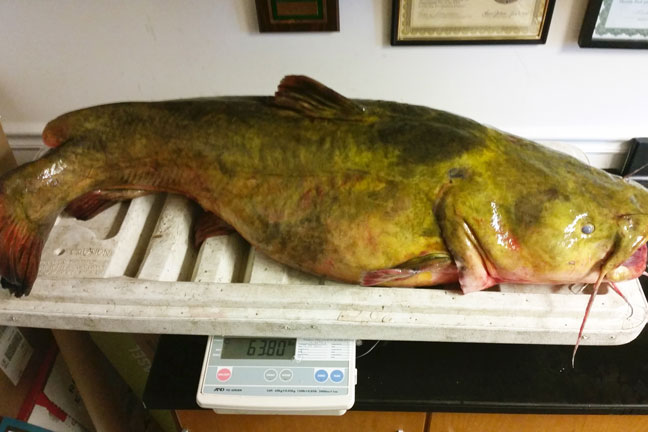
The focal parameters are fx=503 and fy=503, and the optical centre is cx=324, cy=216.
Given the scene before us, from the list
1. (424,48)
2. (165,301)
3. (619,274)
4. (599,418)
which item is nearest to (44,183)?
(165,301)

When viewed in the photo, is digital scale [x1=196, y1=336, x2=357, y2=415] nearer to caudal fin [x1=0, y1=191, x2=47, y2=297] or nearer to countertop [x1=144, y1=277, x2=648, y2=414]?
countertop [x1=144, y1=277, x2=648, y2=414]

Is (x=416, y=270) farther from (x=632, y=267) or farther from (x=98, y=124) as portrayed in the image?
(x=98, y=124)

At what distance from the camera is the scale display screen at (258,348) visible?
0.94m

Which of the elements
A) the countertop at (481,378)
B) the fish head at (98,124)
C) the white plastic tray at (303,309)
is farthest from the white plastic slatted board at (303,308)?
the fish head at (98,124)

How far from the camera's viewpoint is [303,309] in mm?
896

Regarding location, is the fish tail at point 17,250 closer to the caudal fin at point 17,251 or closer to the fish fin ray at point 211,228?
the caudal fin at point 17,251

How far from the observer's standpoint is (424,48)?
4.35 ft

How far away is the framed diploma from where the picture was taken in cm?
121

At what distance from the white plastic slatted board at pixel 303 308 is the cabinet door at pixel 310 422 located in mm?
240

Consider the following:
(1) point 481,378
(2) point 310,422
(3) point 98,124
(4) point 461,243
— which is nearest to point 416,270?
(4) point 461,243

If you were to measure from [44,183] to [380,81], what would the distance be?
879 millimetres

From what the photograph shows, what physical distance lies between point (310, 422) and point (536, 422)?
1.52 feet

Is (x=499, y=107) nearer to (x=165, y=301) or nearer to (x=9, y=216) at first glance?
(x=165, y=301)

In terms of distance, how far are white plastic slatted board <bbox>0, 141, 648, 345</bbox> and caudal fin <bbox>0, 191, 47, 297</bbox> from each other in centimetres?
3
